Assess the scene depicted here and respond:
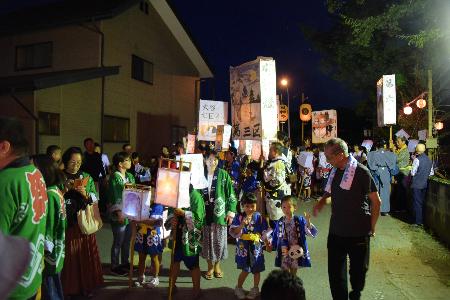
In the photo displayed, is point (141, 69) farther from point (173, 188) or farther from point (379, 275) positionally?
point (379, 275)

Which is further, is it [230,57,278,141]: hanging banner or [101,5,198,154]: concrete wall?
[101,5,198,154]: concrete wall

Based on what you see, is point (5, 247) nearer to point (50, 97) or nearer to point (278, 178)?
point (278, 178)

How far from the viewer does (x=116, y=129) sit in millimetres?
16906

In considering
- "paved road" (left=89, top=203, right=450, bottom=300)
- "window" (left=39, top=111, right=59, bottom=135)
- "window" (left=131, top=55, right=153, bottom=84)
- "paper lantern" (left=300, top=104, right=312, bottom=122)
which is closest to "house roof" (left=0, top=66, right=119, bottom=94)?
"window" (left=39, top=111, right=59, bottom=135)

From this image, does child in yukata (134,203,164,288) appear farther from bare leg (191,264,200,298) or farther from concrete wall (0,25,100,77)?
concrete wall (0,25,100,77)

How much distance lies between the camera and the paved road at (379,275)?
6.13 m

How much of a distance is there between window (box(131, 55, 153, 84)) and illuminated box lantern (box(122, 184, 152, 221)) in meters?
12.7

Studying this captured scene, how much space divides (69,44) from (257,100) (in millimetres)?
10541

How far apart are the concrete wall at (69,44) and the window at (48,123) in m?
2.46

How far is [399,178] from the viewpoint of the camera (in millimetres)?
13602

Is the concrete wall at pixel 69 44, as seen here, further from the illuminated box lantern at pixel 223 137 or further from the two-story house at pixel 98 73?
the illuminated box lantern at pixel 223 137

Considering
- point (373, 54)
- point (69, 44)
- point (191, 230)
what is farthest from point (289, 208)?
point (373, 54)

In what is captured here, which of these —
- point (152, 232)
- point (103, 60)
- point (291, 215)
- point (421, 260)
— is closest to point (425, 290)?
point (421, 260)

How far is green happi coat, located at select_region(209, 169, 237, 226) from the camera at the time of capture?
673cm
